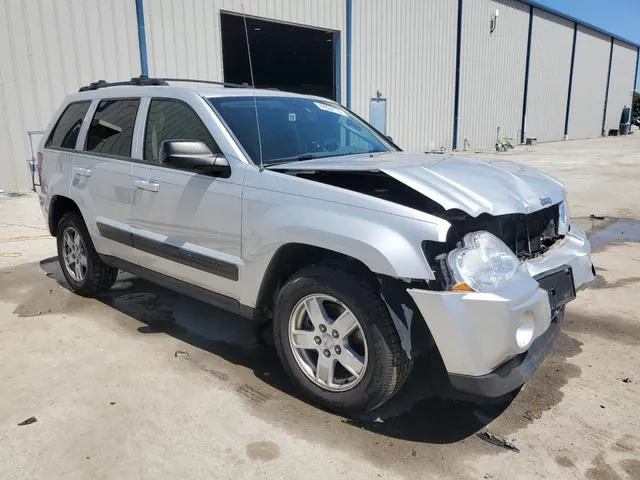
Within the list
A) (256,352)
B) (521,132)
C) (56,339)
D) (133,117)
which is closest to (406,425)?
(256,352)

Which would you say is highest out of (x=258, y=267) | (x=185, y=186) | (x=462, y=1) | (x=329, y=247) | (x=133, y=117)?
(x=462, y=1)

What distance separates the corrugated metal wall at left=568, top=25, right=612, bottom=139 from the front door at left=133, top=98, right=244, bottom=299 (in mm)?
Answer: 36978

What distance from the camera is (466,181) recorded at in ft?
9.71

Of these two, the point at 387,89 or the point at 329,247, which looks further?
the point at 387,89

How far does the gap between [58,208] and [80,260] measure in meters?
0.58

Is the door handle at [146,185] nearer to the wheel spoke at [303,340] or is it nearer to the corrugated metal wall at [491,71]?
the wheel spoke at [303,340]

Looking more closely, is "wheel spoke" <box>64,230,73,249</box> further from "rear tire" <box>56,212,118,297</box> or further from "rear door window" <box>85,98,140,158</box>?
"rear door window" <box>85,98,140,158</box>

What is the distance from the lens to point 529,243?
313cm

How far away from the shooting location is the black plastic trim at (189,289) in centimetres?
346

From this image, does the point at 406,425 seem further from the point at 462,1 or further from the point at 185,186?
the point at 462,1

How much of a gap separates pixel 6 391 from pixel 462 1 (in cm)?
2397

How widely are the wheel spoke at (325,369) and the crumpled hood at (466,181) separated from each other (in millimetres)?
1076

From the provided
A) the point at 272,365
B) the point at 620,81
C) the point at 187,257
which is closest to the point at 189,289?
the point at 187,257

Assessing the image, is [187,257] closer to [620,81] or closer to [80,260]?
[80,260]
